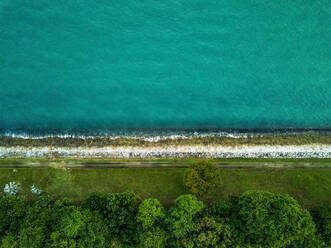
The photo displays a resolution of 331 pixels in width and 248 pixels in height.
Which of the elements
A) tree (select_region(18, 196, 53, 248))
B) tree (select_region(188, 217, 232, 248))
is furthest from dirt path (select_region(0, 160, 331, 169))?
tree (select_region(188, 217, 232, 248))

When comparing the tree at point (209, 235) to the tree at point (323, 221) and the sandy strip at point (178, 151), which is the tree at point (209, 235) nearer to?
the sandy strip at point (178, 151)

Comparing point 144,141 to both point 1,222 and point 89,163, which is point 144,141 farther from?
point 1,222

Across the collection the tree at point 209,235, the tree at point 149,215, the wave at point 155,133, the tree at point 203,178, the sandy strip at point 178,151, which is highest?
the wave at point 155,133

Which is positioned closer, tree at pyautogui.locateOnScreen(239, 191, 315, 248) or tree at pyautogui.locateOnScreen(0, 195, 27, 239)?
tree at pyautogui.locateOnScreen(239, 191, 315, 248)

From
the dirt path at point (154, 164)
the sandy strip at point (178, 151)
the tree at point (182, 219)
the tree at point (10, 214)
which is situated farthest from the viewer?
the sandy strip at point (178, 151)

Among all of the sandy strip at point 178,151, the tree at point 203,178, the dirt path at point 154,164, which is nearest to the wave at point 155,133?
the sandy strip at point 178,151

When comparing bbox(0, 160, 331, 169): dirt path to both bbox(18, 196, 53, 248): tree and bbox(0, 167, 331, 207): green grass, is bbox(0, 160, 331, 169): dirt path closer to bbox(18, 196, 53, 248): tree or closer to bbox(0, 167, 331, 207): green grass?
bbox(0, 167, 331, 207): green grass

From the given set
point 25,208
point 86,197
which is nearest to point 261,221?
point 86,197

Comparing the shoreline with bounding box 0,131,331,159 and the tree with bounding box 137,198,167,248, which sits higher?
the shoreline with bounding box 0,131,331,159
